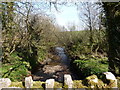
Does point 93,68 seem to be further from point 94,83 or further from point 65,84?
point 65,84

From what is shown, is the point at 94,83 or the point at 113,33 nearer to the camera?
the point at 94,83

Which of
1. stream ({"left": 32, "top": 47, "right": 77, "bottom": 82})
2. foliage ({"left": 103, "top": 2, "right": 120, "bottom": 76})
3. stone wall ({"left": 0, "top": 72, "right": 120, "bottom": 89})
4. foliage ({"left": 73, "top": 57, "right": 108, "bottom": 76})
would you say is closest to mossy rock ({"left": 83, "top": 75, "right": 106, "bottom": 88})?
stone wall ({"left": 0, "top": 72, "right": 120, "bottom": 89})

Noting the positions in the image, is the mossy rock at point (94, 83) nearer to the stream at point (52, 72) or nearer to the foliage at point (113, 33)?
the foliage at point (113, 33)

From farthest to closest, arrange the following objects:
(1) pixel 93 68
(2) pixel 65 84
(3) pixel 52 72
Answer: (3) pixel 52 72
(1) pixel 93 68
(2) pixel 65 84

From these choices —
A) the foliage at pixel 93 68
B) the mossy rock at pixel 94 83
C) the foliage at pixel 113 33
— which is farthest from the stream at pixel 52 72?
the mossy rock at pixel 94 83

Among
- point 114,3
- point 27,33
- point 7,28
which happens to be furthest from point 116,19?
point 27,33

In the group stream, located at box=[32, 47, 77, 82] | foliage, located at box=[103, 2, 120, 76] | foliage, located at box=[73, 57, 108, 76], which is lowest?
stream, located at box=[32, 47, 77, 82]

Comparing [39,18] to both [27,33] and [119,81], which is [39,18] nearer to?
[27,33]

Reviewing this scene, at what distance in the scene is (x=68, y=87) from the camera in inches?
106

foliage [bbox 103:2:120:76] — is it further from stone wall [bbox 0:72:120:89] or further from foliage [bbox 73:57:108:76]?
foliage [bbox 73:57:108:76]

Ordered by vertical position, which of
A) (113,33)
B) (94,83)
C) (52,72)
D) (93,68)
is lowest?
(52,72)

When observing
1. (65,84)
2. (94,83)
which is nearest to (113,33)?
(94,83)

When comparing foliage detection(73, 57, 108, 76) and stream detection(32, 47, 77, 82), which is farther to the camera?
stream detection(32, 47, 77, 82)

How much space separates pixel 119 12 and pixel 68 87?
2805mm
